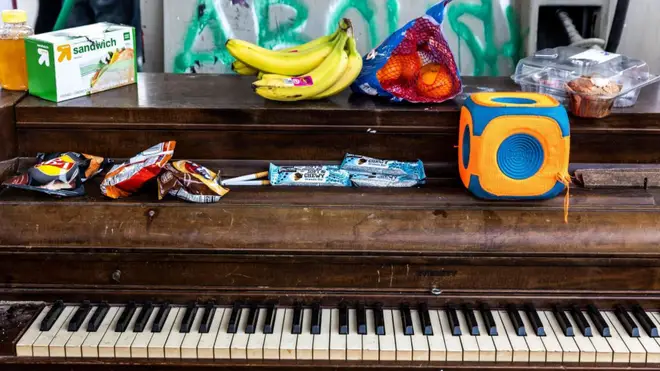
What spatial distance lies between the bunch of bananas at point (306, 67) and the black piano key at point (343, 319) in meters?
0.74

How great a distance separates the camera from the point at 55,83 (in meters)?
2.75

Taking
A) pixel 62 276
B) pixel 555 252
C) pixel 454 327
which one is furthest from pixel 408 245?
pixel 62 276

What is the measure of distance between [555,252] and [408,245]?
452 millimetres

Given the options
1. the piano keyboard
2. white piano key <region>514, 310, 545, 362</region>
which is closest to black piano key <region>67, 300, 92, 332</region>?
the piano keyboard

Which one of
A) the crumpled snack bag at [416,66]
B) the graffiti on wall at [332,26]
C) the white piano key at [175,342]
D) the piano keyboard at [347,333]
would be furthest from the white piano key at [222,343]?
the graffiti on wall at [332,26]

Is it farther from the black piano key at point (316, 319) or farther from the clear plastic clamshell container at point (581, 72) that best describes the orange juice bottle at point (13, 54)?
the clear plastic clamshell container at point (581, 72)

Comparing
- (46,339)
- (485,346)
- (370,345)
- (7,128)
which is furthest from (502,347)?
(7,128)

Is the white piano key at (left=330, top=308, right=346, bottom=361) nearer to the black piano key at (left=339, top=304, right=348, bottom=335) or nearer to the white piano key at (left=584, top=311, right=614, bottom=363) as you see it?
the black piano key at (left=339, top=304, right=348, bottom=335)

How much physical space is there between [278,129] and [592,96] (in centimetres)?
105

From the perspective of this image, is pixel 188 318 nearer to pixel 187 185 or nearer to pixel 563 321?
pixel 187 185

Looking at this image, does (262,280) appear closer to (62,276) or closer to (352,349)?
(352,349)

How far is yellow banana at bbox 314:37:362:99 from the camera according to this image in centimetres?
284

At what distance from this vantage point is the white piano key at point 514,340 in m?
2.42

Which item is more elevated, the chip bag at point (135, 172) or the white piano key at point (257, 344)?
the chip bag at point (135, 172)
